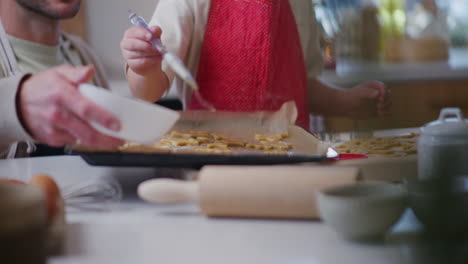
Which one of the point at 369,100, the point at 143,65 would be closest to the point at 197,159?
the point at 143,65

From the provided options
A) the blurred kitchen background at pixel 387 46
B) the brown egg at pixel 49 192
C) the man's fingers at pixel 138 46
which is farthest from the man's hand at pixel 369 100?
the brown egg at pixel 49 192

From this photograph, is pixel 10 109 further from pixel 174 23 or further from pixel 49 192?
pixel 174 23

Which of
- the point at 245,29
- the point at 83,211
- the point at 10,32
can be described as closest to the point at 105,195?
the point at 83,211

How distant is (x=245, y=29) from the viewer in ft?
3.45

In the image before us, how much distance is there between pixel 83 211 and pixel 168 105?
3.09 ft

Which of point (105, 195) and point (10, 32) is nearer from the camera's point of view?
point (105, 195)

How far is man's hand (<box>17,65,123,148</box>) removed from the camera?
559 millimetres

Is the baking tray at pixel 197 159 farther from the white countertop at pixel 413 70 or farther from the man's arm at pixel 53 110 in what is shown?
the white countertop at pixel 413 70

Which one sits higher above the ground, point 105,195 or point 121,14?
point 121,14

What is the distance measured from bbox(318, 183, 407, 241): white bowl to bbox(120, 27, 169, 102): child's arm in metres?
0.40

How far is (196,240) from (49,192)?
125mm

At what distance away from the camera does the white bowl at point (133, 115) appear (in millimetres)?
555

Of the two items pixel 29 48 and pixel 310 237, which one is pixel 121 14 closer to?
pixel 29 48

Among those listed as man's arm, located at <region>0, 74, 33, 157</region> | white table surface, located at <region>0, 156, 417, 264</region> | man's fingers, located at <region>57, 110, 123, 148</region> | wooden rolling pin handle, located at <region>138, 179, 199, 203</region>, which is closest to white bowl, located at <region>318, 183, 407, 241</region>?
white table surface, located at <region>0, 156, 417, 264</region>
